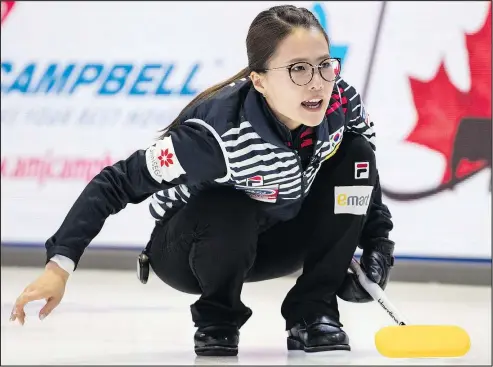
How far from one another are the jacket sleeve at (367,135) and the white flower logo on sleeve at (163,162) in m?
0.41

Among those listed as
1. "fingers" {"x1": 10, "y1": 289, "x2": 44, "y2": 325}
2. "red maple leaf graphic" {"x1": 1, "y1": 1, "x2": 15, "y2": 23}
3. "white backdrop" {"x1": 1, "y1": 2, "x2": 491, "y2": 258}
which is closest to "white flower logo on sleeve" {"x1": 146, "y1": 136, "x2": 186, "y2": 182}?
"fingers" {"x1": 10, "y1": 289, "x2": 44, "y2": 325}

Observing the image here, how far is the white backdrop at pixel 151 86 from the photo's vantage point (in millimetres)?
3484

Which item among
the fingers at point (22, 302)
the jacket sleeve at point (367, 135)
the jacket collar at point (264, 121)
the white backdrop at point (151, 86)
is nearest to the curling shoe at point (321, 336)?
the jacket sleeve at point (367, 135)

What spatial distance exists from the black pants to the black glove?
59 millimetres

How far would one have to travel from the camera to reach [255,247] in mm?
1920

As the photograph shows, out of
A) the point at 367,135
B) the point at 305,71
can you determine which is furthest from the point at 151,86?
the point at 305,71

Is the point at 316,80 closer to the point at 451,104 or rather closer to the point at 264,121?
the point at 264,121

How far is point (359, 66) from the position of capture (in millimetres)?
3547

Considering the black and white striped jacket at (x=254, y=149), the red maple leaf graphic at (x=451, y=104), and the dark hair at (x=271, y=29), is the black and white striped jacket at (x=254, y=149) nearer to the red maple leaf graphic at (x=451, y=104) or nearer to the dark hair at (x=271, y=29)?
the dark hair at (x=271, y=29)

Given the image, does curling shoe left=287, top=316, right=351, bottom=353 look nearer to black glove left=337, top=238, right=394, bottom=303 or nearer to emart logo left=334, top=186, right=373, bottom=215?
black glove left=337, top=238, right=394, bottom=303

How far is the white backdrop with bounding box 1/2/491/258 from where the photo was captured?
11.4ft

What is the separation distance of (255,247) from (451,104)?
180cm

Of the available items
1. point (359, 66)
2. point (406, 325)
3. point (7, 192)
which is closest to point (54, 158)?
point (7, 192)

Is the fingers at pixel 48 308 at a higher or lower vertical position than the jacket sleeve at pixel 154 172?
lower
